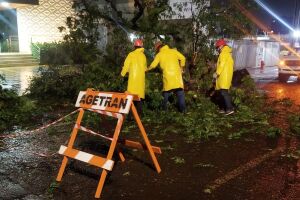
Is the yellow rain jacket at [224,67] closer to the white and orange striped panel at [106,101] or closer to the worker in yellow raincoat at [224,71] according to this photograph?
the worker in yellow raincoat at [224,71]

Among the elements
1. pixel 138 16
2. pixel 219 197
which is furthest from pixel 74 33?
pixel 219 197

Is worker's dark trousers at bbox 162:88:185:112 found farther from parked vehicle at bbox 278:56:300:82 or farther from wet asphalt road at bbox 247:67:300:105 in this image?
parked vehicle at bbox 278:56:300:82

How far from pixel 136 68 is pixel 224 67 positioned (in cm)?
239

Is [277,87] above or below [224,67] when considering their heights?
below

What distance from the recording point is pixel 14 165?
6051mm

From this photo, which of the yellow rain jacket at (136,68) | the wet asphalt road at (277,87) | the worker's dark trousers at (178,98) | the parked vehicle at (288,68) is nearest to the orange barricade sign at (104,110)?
the yellow rain jacket at (136,68)

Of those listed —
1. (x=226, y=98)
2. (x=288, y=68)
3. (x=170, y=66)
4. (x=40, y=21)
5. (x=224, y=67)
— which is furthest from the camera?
(x=40, y=21)

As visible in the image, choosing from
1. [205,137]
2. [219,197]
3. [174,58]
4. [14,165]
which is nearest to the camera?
[219,197]

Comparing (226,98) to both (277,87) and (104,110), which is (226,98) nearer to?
(104,110)

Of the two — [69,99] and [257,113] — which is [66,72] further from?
[257,113]

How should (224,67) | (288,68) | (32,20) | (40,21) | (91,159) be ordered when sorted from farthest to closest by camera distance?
(40,21), (32,20), (288,68), (224,67), (91,159)

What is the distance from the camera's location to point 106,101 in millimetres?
4984

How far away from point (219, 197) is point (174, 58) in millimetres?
4663

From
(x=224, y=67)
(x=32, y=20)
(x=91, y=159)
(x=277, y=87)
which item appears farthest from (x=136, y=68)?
(x=32, y=20)
